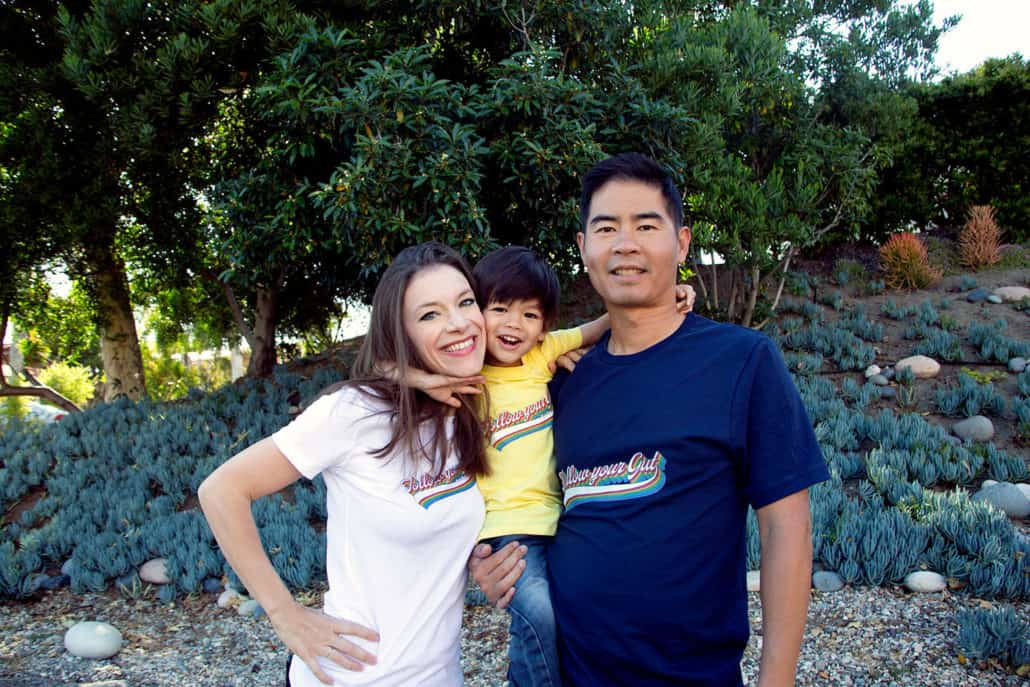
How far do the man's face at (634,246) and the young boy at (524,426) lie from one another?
0.19 metres

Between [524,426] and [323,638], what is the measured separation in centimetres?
86

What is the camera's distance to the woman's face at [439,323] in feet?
6.75

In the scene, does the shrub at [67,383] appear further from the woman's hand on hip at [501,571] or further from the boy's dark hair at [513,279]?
the woman's hand on hip at [501,571]

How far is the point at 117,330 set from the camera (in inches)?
367

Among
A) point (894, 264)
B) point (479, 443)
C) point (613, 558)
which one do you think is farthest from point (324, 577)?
point (894, 264)

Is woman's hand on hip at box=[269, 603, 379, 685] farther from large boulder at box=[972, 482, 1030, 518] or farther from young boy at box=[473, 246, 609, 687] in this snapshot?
large boulder at box=[972, 482, 1030, 518]

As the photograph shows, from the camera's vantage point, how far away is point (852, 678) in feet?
10.5

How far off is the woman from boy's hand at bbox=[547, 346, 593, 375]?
41cm

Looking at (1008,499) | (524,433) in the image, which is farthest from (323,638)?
(1008,499)

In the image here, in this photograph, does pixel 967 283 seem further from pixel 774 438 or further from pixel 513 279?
pixel 774 438

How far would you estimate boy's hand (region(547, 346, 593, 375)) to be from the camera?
2395 millimetres

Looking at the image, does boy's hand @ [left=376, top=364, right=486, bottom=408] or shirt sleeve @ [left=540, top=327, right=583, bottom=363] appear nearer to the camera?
boy's hand @ [left=376, top=364, right=486, bottom=408]

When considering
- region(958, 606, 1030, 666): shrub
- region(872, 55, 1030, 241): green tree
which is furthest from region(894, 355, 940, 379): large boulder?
region(872, 55, 1030, 241): green tree

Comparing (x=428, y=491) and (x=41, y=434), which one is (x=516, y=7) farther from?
(x=41, y=434)
